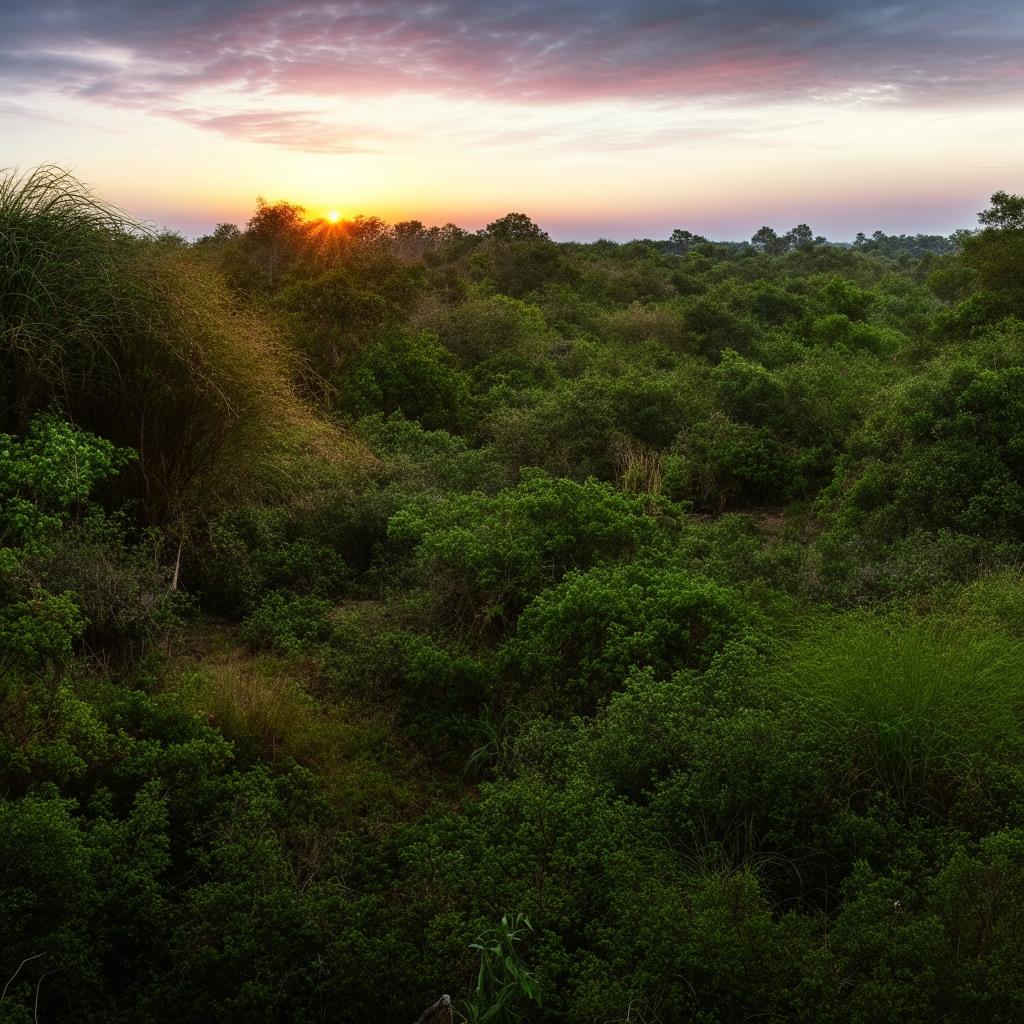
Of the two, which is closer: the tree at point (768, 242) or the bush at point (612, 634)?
the bush at point (612, 634)

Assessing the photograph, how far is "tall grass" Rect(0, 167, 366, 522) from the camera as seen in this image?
279 inches

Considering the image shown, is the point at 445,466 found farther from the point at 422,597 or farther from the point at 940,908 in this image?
the point at 940,908

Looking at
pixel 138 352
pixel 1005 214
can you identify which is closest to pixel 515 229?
pixel 1005 214

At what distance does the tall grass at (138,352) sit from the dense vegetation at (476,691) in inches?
1.3

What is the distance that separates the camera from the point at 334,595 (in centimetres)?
871

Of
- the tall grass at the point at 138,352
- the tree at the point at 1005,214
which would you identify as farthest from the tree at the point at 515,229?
the tall grass at the point at 138,352

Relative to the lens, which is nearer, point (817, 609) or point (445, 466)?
point (817, 609)

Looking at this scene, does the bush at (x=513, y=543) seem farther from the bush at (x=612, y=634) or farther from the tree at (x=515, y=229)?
the tree at (x=515, y=229)

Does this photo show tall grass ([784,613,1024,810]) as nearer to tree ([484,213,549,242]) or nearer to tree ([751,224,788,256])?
tree ([484,213,549,242])

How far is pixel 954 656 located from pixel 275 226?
19.0m

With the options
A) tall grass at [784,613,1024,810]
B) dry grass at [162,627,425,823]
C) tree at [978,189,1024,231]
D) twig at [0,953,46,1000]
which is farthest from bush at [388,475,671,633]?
tree at [978,189,1024,231]

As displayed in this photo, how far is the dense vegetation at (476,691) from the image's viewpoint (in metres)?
3.68

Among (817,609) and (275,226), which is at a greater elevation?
(275,226)

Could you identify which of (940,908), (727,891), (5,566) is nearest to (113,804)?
(5,566)
